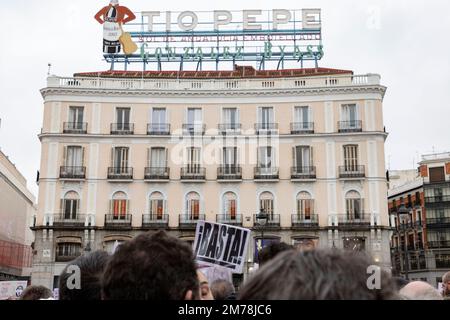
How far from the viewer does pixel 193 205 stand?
32500mm

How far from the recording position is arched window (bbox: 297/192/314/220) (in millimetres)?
32094

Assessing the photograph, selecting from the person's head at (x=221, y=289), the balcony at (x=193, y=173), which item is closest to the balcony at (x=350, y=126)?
the balcony at (x=193, y=173)

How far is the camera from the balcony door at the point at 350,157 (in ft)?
107

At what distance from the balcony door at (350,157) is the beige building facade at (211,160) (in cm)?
6

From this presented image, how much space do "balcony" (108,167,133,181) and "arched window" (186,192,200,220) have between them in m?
3.86

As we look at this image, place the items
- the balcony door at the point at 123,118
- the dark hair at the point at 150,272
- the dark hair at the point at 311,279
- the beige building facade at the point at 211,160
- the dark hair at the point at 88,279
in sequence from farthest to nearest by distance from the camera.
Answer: the balcony door at the point at 123,118
the beige building facade at the point at 211,160
the dark hair at the point at 88,279
the dark hair at the point at 150,272
the dark hair at the point at 311,279

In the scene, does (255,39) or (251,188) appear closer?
(251,188)

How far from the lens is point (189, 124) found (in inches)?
1329

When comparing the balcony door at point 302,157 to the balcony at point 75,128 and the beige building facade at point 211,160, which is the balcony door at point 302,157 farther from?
the balcony at point 75,128

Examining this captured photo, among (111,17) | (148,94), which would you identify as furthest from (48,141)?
(111,17)

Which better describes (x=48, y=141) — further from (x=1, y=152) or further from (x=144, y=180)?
(x=1, y=152)

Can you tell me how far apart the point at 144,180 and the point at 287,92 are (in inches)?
423

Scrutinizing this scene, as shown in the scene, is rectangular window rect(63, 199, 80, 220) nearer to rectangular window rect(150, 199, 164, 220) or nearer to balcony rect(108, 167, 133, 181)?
balcony rect(108, 167, 133, 181)
